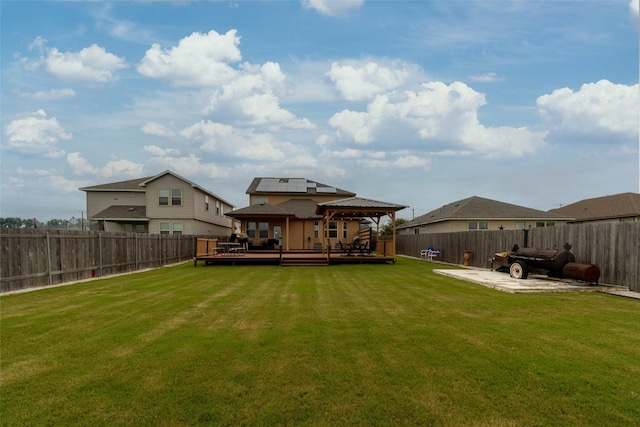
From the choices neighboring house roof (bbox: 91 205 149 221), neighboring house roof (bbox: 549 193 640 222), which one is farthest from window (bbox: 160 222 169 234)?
neighboring house roof (bbox: 549 193 640 222)

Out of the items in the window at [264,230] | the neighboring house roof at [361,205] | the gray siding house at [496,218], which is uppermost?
the neighboring house roof at [361,205]

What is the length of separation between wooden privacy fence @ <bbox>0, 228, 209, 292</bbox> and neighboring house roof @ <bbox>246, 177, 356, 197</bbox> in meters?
14.3

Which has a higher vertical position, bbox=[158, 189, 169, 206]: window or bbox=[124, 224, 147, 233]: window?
bbox=[158, 189, 169, 206]: window

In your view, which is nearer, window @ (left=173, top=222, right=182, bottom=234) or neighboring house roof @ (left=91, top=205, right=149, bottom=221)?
window @ (left=173, top=222, right=182, bottom=234)

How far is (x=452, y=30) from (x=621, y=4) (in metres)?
5.09

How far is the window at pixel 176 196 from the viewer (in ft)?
86.6

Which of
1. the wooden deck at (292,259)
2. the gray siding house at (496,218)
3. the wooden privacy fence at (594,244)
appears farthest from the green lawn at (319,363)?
the gray siding house at (496,218)

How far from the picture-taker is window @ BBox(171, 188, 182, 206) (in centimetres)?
2639

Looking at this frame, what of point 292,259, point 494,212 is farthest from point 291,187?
point 494,212

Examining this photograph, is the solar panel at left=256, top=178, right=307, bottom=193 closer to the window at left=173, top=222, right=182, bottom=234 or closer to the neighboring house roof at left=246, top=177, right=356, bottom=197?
the neighboring house roof at left=246, top=177, right=356, bottom=197

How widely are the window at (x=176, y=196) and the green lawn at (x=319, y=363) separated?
63.2 feet

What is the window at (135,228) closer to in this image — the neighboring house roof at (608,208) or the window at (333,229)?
the window at (333,229)

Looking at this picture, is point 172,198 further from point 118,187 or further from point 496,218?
point 496,218

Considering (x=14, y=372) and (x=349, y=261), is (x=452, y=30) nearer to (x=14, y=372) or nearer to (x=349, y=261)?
(x=349, y=261)
